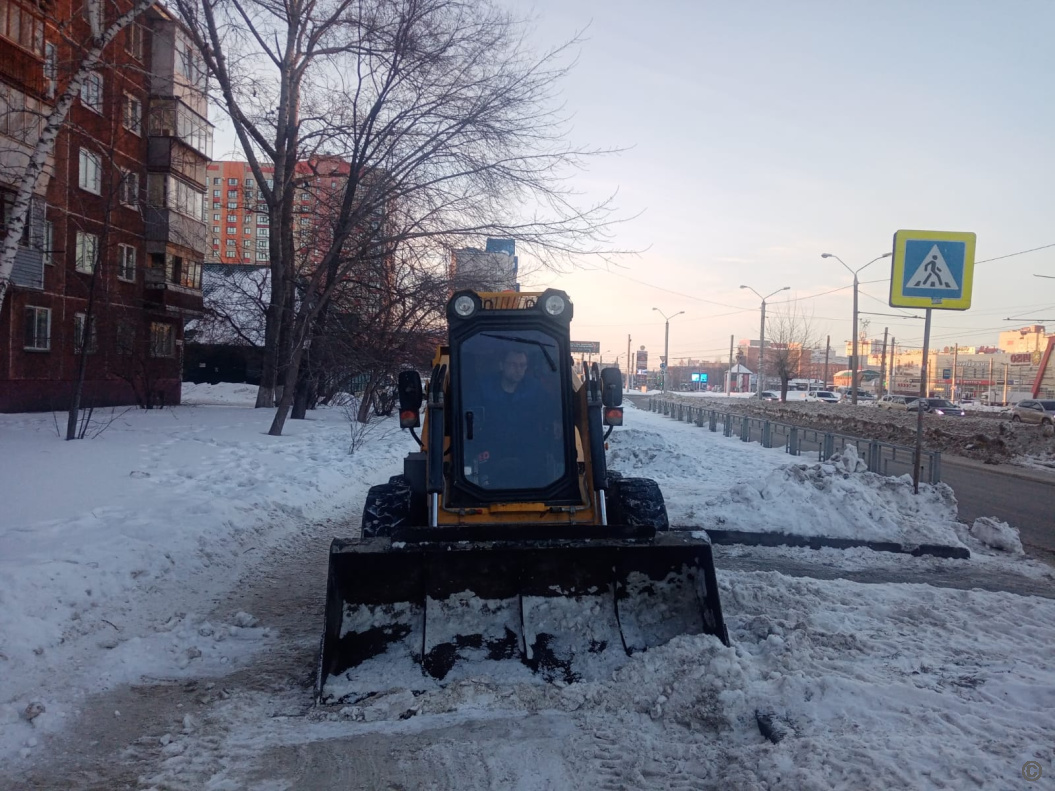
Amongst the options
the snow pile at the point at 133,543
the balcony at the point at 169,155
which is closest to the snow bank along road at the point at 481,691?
the snow pile at the point at 133,543

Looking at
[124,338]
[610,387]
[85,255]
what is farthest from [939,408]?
[610,387]

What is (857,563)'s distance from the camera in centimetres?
894

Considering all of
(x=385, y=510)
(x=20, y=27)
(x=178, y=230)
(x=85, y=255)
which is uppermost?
(x=20, y=27)

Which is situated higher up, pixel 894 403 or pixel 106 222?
pixel 106 222

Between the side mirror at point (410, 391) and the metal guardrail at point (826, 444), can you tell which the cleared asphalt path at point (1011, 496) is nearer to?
the metal guardrail at point (826, 444)

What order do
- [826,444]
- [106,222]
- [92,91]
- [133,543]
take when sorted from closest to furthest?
1. [133,543]
2. [106,222]
3. [826,444]
4. [92,91]

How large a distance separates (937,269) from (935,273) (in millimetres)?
62

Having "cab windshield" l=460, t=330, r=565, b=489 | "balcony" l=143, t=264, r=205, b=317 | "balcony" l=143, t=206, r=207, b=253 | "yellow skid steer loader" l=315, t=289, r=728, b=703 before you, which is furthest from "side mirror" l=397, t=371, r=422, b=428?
"balcony" l=143, t=264, r=205, b=317

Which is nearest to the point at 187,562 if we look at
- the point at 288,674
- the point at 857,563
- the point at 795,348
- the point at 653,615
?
the point at 288,674

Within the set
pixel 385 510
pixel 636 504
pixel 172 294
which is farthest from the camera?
pixel 172 294

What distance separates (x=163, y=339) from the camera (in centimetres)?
3036

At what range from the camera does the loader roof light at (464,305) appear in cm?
635

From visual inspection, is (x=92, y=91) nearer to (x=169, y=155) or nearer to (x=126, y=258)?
(x=169, y=155)

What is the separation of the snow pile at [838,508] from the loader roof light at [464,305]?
5.34m
